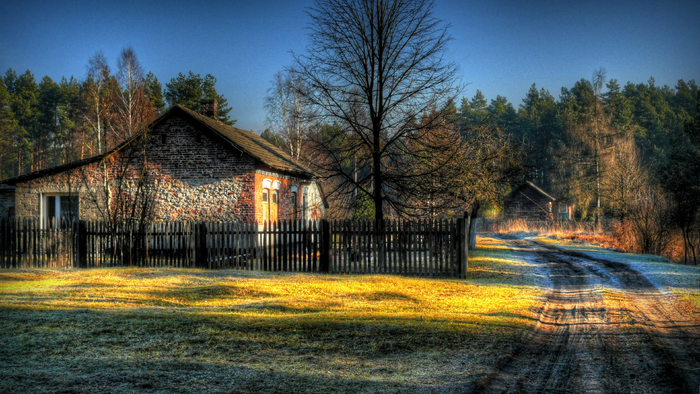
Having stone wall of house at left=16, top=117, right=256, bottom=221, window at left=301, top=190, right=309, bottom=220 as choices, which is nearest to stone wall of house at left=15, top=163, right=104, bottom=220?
stone wall of house at left=16, top=117, right=256, bottom=221

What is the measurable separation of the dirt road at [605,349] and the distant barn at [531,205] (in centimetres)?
5274

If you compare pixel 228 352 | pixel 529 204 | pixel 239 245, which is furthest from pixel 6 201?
pixel 529 204

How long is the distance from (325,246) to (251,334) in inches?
317

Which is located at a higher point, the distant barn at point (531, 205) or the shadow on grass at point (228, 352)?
the distant barn at point (531, 205)

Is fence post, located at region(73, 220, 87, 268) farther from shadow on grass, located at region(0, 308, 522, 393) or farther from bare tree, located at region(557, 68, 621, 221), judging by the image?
bare tree, located at region(557, 68, 621, 221)

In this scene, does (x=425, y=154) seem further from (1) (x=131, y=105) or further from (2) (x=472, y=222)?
(1) (x=131, y=105)

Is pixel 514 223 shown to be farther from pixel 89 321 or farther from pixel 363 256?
pixel 89 321

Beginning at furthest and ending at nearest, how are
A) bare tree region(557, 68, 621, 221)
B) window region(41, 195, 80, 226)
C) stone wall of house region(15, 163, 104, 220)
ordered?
bare tree region(557, 68, 621, 221) → window region(41, 195, 80, 226) → stone wall of house region(15, 163, 104, 220)

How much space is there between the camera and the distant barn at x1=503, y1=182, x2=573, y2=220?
62.4 m

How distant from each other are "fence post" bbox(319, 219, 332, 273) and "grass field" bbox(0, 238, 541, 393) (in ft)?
6.80

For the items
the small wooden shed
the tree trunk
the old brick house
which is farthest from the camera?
the small wooden shed

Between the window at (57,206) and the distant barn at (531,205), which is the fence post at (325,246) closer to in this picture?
the window at (57,206)

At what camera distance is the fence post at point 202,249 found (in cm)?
1595

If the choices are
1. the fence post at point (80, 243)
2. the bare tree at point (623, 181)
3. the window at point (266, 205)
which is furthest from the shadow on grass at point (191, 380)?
the bare tree at point (623, 181)
